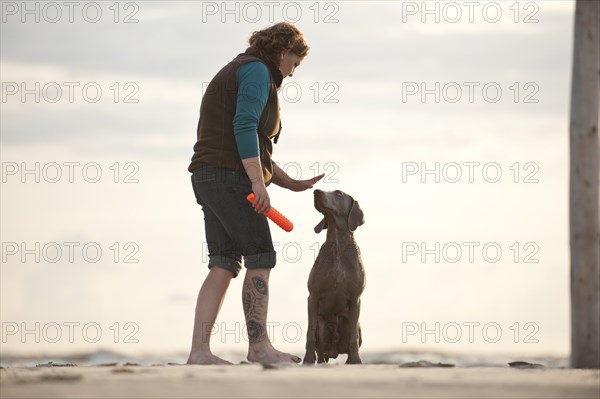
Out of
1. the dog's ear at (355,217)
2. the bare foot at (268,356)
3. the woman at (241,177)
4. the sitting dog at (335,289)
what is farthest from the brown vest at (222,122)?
the dog's ear at (355,217)

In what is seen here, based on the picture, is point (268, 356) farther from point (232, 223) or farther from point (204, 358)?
point (232, 223)

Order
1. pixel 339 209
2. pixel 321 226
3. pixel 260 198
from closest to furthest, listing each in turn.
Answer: pixel 260 198 < pixel 339 209 < pixel 321 226

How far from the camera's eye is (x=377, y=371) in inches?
257

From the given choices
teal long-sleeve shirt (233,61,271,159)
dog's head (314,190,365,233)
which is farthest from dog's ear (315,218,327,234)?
teal long-sleeve shirt (233,61,271,159)

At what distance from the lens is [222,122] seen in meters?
7.79

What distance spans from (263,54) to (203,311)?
1.89 meters

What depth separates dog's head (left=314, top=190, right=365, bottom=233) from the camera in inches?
369

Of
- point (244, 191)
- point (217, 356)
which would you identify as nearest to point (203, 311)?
point (217, 356)

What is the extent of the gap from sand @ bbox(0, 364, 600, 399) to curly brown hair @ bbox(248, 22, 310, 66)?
7.97 feet

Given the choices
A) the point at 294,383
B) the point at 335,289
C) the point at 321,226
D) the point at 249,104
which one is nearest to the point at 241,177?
the point at 249,104

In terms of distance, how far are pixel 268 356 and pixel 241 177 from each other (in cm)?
127

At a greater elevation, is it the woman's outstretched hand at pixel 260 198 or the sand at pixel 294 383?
the woman's outstretched hand at pixel 260 198

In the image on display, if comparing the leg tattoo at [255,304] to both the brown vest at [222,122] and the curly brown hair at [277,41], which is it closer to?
the brown vest at [222,122]

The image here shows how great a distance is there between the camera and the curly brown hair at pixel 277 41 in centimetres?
793
